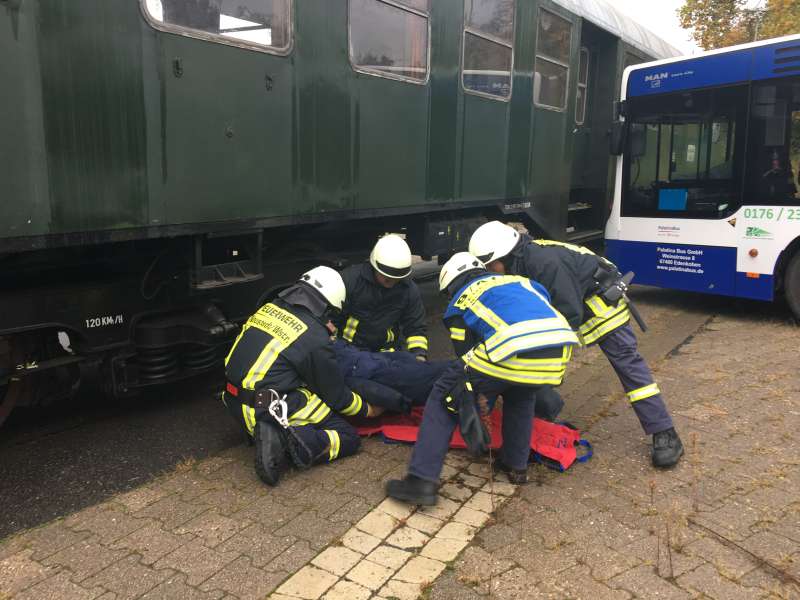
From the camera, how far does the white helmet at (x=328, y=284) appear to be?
158 inches

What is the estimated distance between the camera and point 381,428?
4.22 meters

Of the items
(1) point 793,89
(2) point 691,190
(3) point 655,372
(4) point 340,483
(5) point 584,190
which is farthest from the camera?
(5) point 584,190

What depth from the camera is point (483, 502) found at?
3398 millimetres

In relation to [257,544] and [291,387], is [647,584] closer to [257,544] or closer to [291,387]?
[257,544]

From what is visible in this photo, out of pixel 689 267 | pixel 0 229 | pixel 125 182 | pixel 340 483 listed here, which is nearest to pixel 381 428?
pixel 340 483

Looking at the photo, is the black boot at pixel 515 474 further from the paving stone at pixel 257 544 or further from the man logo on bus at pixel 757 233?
the man logo on bus at pixel 757 233

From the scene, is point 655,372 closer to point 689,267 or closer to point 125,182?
point 689,267

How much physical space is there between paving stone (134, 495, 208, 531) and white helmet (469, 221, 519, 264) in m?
1.92

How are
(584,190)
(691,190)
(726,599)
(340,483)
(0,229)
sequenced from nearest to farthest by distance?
1. (726,599)
2. (0,229)
3. (340,483)
4. (691,190)
5. (584,190)

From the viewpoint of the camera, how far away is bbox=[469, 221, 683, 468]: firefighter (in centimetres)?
384

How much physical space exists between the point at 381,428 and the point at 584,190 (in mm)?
6927

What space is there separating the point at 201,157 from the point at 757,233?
18.5ft

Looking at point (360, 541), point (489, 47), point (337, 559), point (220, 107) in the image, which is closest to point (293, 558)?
point (337, 559)

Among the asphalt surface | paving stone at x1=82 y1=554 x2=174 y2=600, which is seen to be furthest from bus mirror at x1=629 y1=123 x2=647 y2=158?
paving stone at x1=82 y1=554 x2=174 y2=600
